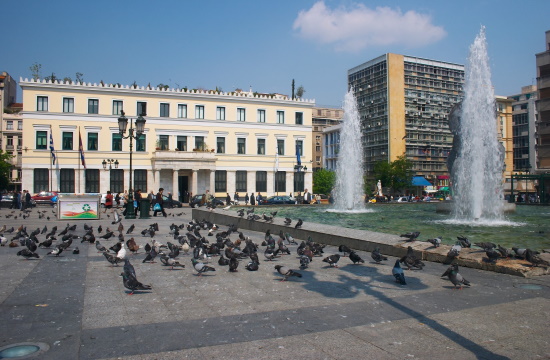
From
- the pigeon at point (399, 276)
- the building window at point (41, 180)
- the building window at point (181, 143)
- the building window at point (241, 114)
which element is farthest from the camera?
the building window at point (241, 114)

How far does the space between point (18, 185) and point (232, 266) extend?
79.8 m

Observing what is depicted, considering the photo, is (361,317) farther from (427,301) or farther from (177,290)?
(177,290)

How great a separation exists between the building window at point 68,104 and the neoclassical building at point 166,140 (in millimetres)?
103

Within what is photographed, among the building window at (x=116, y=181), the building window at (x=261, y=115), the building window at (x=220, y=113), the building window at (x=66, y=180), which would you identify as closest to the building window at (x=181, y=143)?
the building window at (x=220, y=113)

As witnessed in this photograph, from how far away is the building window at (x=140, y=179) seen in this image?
51.3m

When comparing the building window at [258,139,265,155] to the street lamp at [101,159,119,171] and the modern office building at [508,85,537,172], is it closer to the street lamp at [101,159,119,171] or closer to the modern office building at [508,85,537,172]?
the street lamp at [101,159,119,171]

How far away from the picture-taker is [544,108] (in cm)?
5369

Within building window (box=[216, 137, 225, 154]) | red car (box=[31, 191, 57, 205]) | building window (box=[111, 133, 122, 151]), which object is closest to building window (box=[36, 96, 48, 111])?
building window (box=[111, 133, 122, 151])

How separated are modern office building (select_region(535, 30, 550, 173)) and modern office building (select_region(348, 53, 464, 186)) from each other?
70.2ft

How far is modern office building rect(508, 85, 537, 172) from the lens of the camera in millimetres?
84250

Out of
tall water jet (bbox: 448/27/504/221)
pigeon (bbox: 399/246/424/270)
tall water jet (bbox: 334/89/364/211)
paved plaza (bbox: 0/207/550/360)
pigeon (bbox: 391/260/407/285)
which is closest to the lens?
paved plaza (bbox: 0/207/550/360)

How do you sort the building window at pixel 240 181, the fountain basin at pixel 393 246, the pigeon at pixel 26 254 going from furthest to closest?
the building window at pixel 240 181
the pigeon at pixel 26 254
the fountain basin at pixel 393 246

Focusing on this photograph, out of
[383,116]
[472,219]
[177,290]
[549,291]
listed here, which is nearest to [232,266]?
[177,290]

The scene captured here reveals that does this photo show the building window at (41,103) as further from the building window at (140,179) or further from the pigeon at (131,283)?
the pigeon at (131,283)
